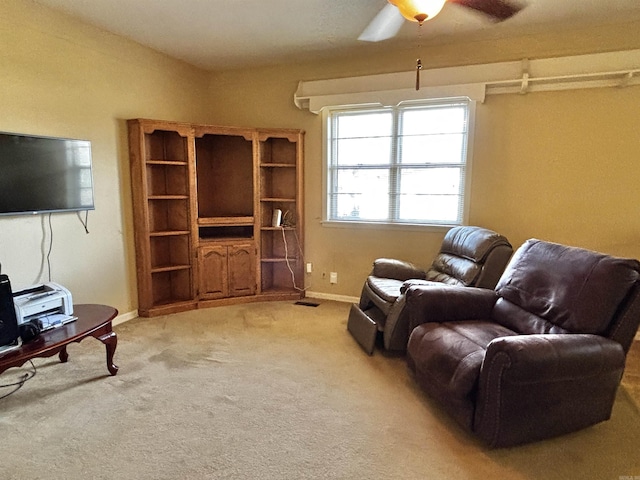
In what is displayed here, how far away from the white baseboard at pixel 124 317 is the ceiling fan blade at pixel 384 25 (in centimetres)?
338

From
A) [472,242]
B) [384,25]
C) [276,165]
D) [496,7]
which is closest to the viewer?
[496,7]

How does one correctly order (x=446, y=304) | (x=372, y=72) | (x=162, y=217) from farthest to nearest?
1. (x=162, y=217)
2. (x=372, y=72)
3. (x=446, y=304)

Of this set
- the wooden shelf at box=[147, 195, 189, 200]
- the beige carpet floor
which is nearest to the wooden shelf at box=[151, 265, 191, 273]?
the wooden shelf at box=[147, 195, 189, 200]

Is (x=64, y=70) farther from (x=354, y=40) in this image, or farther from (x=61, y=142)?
A: (x=354, y=40)

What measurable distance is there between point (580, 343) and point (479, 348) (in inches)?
18.1

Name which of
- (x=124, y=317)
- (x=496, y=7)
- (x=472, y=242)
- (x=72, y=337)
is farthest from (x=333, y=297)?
(x=496, y=7)

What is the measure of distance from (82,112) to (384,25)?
8.59ft

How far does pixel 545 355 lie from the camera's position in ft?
5.93

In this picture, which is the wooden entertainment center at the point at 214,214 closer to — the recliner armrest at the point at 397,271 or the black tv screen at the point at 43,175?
the black tv screen at the point at 43,175

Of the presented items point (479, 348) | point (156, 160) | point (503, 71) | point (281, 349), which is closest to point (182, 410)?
point (281, 349)

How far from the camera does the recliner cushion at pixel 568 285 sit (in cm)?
198

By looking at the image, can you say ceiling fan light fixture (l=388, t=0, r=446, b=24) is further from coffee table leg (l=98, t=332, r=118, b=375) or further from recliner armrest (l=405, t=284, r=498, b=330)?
coffee table leg (l=98, t=332, r=118, b=375)

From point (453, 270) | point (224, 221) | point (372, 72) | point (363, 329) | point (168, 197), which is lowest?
point (363, 329)

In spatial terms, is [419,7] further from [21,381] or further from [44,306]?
[21,381]
